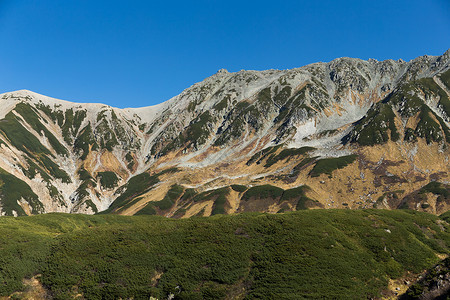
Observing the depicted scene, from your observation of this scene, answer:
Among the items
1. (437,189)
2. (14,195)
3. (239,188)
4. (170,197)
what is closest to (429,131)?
(437,189)

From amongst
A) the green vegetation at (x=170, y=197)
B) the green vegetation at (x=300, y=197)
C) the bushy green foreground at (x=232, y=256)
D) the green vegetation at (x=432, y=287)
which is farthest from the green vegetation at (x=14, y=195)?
the green vegetation at (x=432, y=287)

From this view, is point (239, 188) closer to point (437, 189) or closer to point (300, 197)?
point (300, 197)

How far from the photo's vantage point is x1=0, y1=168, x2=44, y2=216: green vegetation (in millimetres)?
156250

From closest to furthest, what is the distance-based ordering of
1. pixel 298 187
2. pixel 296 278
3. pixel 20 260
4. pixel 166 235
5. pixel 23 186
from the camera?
pixel 296 278 → pixel 20 260 → pixel 166 235 → pixel 298 187 → pixel 23 186

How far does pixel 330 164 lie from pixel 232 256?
14823 centimetres

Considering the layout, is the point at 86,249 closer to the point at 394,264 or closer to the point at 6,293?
the point at 6,293

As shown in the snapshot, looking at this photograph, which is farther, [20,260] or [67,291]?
[20,260]

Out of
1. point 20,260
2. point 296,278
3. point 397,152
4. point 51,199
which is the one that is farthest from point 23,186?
point 397,152

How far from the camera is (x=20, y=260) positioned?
138 feet

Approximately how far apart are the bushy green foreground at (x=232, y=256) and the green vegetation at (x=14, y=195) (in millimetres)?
125856

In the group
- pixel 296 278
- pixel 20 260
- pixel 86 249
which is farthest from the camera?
pixel 86 249

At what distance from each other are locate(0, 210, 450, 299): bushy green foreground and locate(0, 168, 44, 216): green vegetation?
125856mm

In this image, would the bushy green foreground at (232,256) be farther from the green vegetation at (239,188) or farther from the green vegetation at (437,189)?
the green vegetation at (239,188)

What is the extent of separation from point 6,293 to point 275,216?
138ft
